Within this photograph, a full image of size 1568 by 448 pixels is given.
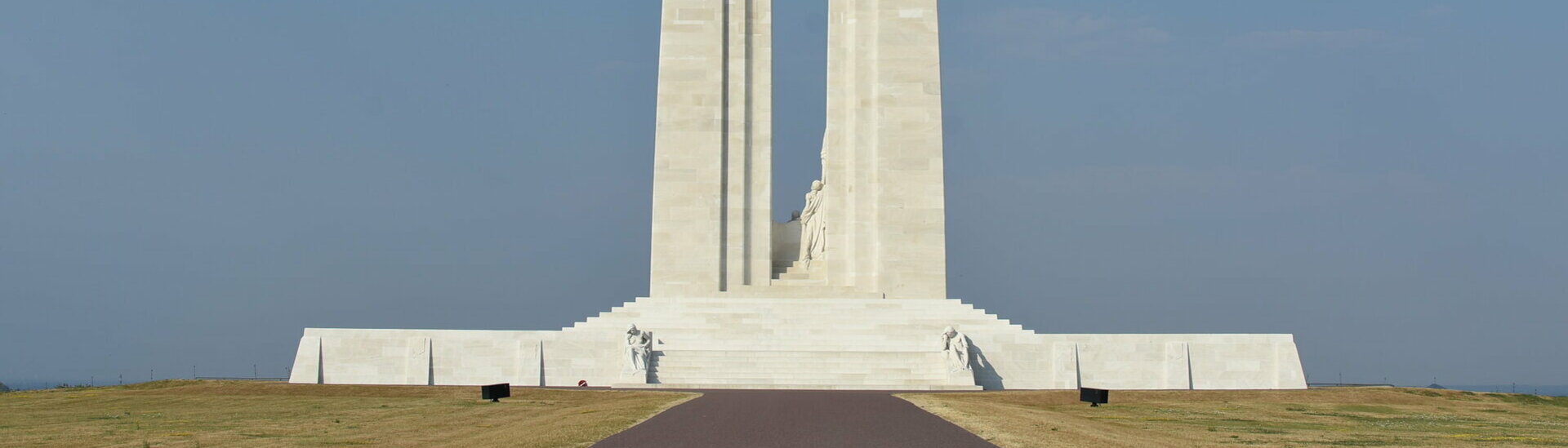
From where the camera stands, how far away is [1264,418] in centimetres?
2636

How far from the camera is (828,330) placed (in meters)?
38.6

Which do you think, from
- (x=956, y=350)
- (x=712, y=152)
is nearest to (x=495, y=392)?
(x=956, y=350)

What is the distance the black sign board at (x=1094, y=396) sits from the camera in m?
29.4

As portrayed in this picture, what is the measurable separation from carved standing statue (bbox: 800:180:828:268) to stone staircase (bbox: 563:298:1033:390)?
4180mm

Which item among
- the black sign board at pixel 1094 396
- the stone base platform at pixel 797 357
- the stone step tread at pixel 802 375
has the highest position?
the stone base platform at pixel 797 357

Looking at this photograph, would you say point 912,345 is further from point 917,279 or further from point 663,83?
point 663,83

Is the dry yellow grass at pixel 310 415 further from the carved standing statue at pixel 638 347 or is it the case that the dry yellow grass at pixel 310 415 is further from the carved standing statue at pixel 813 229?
the carved standing statue at pixel 813 229

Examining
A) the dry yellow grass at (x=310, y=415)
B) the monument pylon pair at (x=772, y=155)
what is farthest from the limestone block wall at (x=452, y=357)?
the monument pylon pair at (x=772, y=155)

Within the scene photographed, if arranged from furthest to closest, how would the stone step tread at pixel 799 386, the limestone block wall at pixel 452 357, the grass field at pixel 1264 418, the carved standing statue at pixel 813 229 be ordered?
Answer: 1. the carved standing statue at pixel 813 229
2. the limestone block wall at pixel 452 357
3. the stone step tread at pixel 799 386
4. the grass field at pixel 1264 418

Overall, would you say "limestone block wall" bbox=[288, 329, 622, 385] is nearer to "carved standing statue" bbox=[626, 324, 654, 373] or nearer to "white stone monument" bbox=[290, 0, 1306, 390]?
"white stone monument" bbox=[290, 0, 1306, 390]

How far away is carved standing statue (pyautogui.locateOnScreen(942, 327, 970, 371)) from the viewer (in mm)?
35812

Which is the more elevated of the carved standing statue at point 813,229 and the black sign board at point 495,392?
the carved standing statue at point 813,229

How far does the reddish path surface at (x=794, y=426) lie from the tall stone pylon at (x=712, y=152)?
48.1ft

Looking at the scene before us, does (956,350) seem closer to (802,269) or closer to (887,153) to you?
(887,153)
